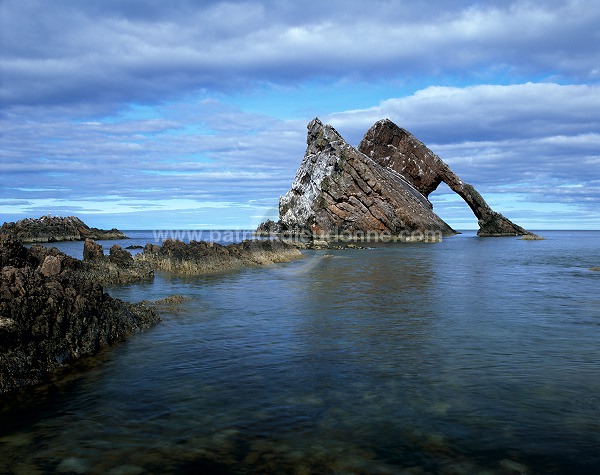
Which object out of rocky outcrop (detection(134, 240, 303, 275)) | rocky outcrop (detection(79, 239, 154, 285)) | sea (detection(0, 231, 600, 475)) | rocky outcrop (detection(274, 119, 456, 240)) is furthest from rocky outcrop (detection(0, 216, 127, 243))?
sea (detection(0, 231, 600, 475))

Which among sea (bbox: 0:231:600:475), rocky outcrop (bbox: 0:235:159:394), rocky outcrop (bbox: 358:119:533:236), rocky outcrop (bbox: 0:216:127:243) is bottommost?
sea (bbox: 0:231:600:475)

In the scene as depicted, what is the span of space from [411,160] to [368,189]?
788 inches

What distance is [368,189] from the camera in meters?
84.1

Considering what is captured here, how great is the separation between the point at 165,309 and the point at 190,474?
12.5 metres

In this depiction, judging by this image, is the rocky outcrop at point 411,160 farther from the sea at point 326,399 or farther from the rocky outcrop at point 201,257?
the sea at point 326,399

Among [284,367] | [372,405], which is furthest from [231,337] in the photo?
[372,405]

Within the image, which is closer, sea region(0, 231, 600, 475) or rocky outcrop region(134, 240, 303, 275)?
sea region(0, 231, 600, 475)

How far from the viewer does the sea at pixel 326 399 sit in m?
6.28

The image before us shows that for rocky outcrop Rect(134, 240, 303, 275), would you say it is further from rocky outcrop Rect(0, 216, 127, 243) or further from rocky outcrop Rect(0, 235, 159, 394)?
rocky outcrop Rect(0, 216, 127, 243)

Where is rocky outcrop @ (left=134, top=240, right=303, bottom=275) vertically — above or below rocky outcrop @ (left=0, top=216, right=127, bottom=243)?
below

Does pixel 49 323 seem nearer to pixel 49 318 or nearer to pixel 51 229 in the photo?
pixel 49 318

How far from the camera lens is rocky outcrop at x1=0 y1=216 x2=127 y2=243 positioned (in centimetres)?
8781

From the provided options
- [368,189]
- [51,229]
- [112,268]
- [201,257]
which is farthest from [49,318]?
[51,229]

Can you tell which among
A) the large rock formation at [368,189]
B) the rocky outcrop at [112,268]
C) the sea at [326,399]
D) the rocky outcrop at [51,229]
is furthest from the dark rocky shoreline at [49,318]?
the rocky outcrop at [51,229]
